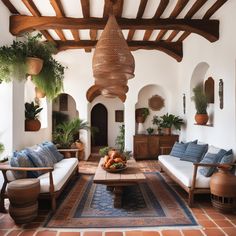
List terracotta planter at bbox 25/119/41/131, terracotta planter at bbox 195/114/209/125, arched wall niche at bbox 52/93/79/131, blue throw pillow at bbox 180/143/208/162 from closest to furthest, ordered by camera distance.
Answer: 1. terracotta planter at bbox 25/119/41/131
2. blue throw pillow at bbox 180/143/208/162
3. terracotta planter at bbox 195/114/209/125
4. arched wall niche at bbox 52/93/79/131

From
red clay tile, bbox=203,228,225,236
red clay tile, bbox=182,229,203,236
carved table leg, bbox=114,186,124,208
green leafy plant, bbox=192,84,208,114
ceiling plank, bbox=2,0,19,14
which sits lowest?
red clay tile, bbox=182,229,203,236

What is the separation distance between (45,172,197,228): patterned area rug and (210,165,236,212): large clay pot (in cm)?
46

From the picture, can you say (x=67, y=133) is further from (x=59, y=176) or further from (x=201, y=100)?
(x=201, y=100)

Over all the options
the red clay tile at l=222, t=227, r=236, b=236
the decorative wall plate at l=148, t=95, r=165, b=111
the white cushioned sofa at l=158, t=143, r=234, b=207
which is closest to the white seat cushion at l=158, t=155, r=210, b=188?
the white cushioned sofa at l=158, t=143, r=234, b=207

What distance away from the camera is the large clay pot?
312 centimetres

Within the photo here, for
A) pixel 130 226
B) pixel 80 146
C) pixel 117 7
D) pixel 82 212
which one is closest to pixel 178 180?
pixel 130 226

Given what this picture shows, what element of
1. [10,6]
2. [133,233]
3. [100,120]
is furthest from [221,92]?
[100,120]

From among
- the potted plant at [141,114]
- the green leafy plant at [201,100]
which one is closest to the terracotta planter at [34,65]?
the green leafy plant at [201,100]

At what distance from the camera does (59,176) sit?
3.65 metres

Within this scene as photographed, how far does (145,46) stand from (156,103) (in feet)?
6.53

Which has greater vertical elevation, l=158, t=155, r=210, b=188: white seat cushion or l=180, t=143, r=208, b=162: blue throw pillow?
l=180, t=143, r=208, b=162: blue throw pillow

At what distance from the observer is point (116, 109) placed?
1019cm

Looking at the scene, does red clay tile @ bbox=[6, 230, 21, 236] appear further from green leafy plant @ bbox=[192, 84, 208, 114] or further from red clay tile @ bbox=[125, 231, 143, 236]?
green leafy plant @ bbox=[192, 84, 208, 114]

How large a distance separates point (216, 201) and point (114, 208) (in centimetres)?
145
